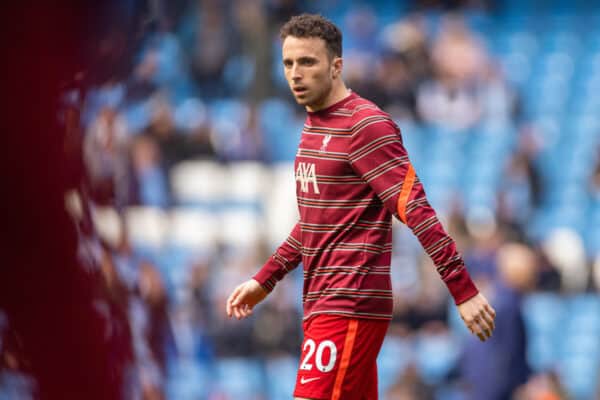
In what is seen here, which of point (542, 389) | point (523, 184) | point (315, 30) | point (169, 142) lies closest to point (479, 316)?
point (315, 30)

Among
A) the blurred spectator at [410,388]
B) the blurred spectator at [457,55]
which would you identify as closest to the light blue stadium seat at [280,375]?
the blurred spectator at [410,388]

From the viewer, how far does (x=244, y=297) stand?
3586mm

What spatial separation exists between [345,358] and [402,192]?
54cm

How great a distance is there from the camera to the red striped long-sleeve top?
3.12m

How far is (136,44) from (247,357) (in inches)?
352

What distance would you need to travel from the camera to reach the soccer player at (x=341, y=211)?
3164mm

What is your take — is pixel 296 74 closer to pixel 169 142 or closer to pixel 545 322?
pixel 545 322

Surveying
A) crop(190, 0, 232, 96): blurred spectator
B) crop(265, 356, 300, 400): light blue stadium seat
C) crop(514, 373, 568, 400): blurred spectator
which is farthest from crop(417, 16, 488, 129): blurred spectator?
crop(514, 373, 568, 400): blurred spectator

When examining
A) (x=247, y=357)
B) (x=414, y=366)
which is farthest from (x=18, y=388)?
(x=247, y=357)

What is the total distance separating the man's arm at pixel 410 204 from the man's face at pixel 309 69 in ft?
0.69

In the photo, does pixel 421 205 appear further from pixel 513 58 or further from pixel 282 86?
pixel 513 58

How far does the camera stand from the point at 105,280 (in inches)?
37.4

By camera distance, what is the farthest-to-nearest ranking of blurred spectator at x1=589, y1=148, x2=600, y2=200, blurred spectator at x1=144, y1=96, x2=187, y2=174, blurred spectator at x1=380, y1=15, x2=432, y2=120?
1. blurred spectator at x1=380, y1=15, x2=432, y2=120
2. blurred spectator at x1=589, y1=148, x2=600, y2=200
3. blurred spectator at x1=144, y1=96, x2=187, y2=174

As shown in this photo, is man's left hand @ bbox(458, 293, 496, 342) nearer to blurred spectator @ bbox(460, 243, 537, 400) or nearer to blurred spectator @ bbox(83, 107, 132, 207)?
blurred spectator @ bbox(83, 107, 132, 207)
